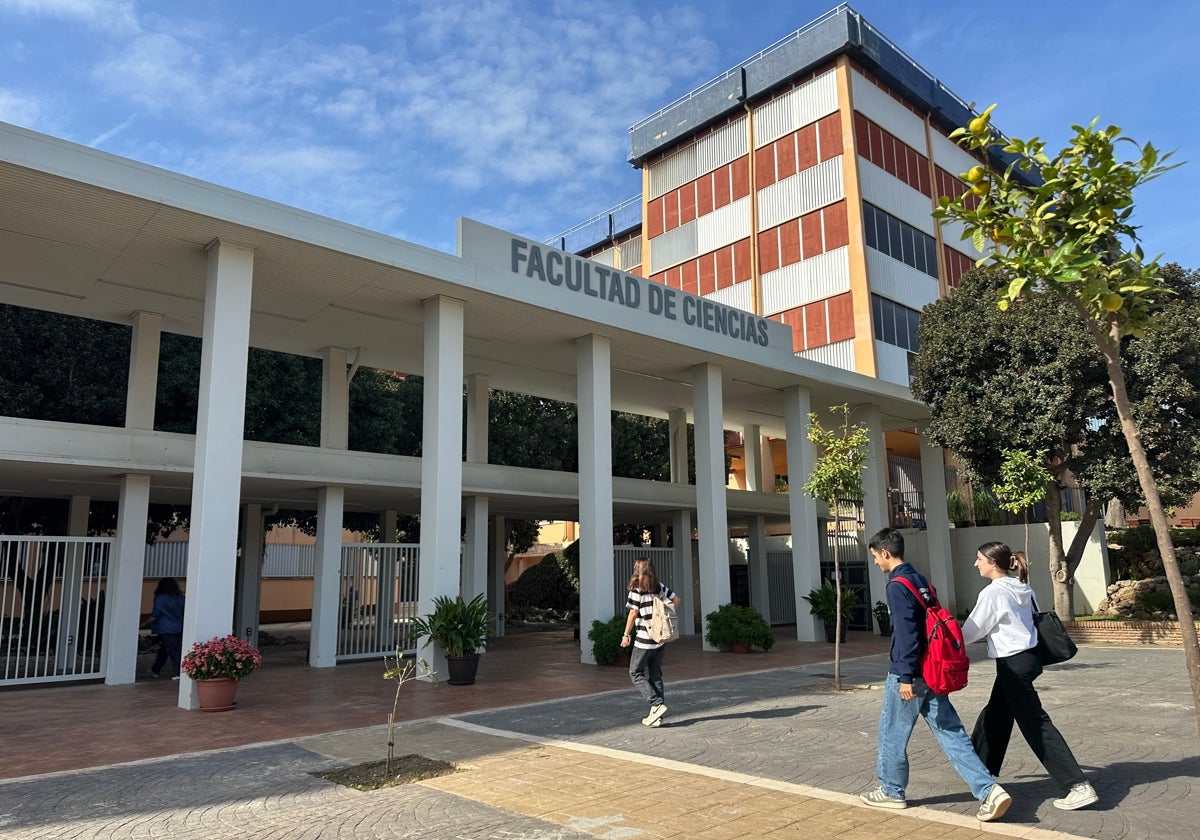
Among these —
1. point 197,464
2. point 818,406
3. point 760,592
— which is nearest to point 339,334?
point 197,464

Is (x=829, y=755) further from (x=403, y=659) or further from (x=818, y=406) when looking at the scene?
(x=818, y=406)

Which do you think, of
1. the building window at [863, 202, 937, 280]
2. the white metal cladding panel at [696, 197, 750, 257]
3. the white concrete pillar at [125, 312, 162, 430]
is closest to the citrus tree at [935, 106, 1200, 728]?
the white concrete pillar at [125, 312, 162, 430]

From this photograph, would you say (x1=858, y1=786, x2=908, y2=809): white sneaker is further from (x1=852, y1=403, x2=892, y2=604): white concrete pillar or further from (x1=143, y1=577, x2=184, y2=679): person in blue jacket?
(x1=852, y1=403, x2=892, y2=604): white concrete pillar

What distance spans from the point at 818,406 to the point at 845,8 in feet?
52.0

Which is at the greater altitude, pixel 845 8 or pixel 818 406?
pixel 845 8

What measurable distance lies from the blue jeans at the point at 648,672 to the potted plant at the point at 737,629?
7.93m

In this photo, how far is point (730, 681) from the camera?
12219 millimetres

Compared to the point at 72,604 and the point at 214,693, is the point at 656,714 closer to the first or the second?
the point at 214,693

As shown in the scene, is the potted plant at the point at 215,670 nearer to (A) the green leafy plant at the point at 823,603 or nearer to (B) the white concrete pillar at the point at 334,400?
(B) the white concrete pillar at the point at 334,400

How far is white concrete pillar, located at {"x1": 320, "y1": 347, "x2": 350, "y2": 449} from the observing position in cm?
1614

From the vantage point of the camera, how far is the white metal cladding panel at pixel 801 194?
2888 centimetres

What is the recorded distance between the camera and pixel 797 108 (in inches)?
1202

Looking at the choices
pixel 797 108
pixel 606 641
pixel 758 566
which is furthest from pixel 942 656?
pixel 797 108

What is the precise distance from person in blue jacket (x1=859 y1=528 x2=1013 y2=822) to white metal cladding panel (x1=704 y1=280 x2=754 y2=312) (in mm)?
26294
